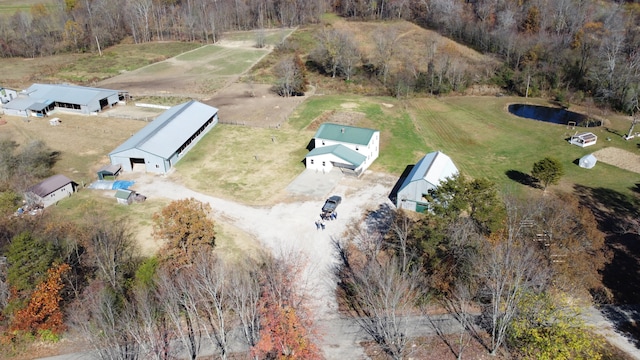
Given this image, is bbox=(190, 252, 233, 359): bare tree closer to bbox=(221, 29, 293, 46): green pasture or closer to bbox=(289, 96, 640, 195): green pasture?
bbox=(289, 96, 640, 195): green pasture

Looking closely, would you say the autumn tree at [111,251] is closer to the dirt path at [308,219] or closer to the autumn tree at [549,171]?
the dirt path at [308,219]

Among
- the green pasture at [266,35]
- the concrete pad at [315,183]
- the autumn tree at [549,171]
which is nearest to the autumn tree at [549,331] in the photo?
the autumn tree at [549,171]

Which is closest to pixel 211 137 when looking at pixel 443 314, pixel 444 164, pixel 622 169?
pixel 444 164

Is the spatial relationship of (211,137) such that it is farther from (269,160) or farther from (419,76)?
(419,76)

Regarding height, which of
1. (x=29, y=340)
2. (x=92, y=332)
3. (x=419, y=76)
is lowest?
(x=29, y=340)

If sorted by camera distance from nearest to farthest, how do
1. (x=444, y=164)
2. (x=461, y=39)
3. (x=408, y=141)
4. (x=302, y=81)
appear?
(x=444, y=164), (x=408, y=141), (x=302, y=81), (x=461, y=39)

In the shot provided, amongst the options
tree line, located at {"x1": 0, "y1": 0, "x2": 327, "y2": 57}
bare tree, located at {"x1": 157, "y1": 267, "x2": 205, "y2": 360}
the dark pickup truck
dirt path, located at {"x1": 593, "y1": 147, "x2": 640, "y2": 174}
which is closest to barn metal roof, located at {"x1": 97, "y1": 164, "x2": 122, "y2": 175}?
bare tree, located at {"x1": 157, "y1": 267, "x2": 205, "y2": 360}

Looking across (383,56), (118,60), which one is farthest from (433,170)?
(118,60)
